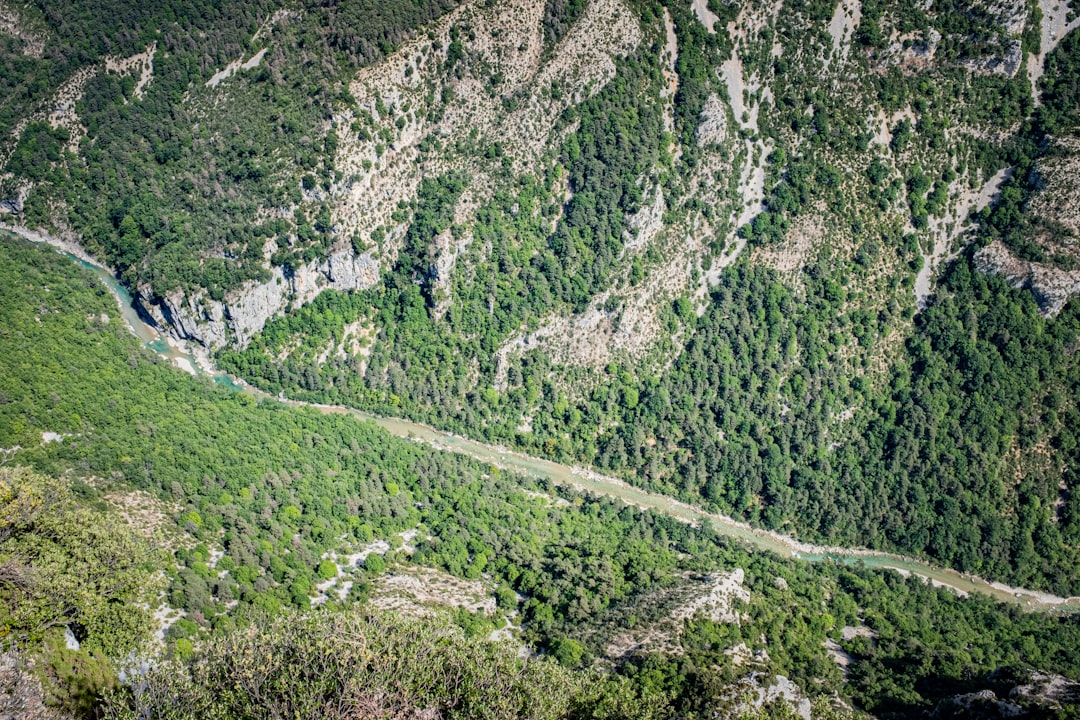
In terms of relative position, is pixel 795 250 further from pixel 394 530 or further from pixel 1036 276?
pixel 394 530

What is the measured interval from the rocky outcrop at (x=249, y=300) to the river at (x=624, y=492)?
366cm

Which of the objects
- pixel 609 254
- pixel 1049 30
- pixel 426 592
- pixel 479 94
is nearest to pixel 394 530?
pixel 426 592

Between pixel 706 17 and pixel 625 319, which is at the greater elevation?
pixel 706 17

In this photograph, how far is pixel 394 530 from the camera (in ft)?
348

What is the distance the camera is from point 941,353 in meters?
128

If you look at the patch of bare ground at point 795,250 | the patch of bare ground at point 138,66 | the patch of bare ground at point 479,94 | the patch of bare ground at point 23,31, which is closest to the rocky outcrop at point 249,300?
the patch of bare ground at point 479,94

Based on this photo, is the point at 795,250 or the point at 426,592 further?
the point at 795,250

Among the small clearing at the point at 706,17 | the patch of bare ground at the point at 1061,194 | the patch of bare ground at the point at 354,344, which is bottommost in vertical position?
the patch of bare ground at the point at 354,344

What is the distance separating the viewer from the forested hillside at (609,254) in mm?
120438

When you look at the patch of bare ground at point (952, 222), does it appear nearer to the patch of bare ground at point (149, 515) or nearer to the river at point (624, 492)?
the river at point (624, 492)

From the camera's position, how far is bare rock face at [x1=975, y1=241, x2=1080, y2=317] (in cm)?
12319

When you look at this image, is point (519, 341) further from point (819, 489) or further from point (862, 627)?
point (862, 627)

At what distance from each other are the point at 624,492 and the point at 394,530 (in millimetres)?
37177

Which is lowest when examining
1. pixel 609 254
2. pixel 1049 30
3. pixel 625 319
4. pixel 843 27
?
pixel 625 319
